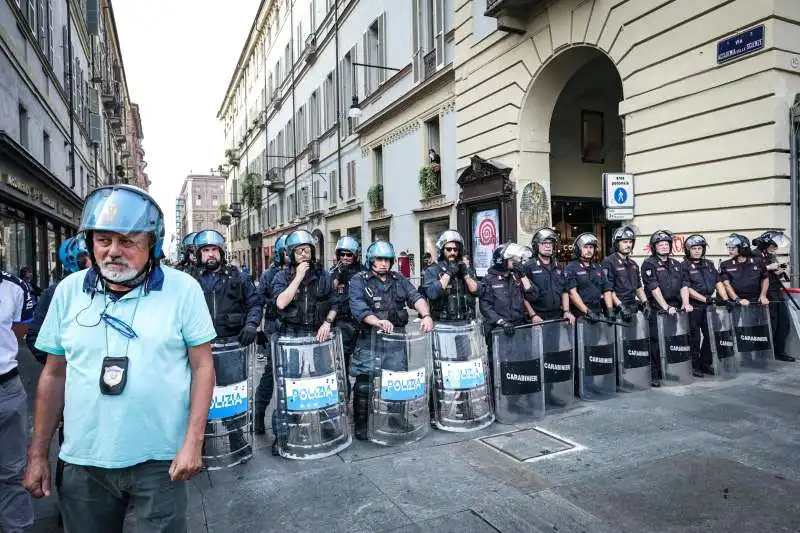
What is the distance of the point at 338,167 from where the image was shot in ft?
79.2

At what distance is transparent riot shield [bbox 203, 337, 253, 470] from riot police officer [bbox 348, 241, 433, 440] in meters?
1.07

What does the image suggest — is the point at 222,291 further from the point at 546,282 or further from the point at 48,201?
the point at 48,201

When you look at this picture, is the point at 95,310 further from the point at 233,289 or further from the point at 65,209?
the point at 65,209

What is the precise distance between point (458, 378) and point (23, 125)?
13878 mm

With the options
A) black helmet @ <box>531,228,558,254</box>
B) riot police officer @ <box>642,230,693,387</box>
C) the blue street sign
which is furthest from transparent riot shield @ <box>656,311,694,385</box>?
the blue street sign

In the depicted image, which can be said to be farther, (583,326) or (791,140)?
(791,140)

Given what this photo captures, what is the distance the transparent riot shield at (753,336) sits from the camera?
7.46 meters

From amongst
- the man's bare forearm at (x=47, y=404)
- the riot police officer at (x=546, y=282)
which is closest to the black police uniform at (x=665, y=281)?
the riot police officer at (x=546, y=282)

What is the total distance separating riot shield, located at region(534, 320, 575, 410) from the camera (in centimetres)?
577

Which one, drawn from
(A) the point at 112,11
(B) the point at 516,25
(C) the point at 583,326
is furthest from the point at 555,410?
(A) the point at 112,11

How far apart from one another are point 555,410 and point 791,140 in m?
5.55

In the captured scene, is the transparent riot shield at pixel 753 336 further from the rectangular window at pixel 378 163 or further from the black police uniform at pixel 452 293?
the rectangular window at pixel 378 163

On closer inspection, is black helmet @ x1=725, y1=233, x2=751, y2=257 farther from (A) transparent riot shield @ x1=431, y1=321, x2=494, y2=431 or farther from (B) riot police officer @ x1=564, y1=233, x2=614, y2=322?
(A) transparent riot shield @ x1=431, y1=321, x2=494, y2=431

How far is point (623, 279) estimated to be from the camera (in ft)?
24.4
